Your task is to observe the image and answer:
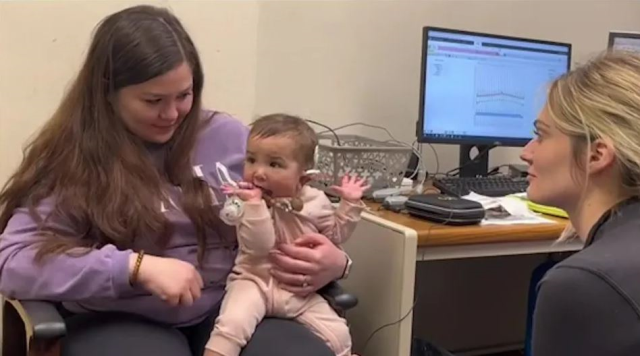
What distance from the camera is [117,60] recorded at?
1499 millimetres

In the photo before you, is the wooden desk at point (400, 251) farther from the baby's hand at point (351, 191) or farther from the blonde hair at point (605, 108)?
the blonde hair at point (605, 108)

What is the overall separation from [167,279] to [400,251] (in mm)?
545

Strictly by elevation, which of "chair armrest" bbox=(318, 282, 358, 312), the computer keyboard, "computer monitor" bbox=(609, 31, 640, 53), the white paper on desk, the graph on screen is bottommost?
"chair armrest" bbox=(318, 282, 358, 312)

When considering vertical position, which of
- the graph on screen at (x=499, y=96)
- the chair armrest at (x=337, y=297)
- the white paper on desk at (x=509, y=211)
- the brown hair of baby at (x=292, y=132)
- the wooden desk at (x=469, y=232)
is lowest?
the chair armrest at (x=337, y=297)

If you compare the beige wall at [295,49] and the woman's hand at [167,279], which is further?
the beige wall at [295,49]

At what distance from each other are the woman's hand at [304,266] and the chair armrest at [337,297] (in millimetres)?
23

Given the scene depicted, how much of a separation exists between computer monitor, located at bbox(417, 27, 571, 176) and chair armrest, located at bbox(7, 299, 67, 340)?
122 centimetres

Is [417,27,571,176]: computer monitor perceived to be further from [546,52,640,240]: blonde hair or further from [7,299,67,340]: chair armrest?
[7,299,67,340]: chair armrest

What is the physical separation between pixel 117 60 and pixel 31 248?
0.39 metres

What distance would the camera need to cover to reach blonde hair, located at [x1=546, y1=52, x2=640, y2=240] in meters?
1.03

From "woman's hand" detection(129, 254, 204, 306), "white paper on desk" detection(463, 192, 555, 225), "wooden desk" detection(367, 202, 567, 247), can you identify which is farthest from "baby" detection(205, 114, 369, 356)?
"white paper on desk" detection(463, 192, 555, 225)

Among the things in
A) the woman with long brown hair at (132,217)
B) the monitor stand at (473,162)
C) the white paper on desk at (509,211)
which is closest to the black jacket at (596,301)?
the woman with long brown hair at (132,217)

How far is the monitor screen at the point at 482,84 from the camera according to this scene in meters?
2.20

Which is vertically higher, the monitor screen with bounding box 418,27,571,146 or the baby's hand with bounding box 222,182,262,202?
the monitor screen with bounding box 418,27,571,146
